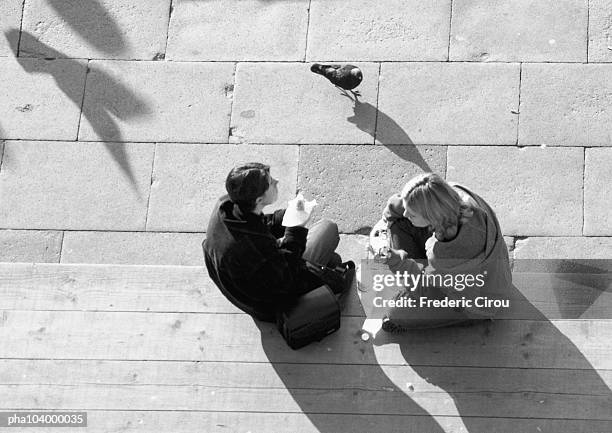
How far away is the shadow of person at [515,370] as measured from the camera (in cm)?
444

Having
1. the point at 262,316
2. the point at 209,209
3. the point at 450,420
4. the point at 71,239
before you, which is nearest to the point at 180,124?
the point at 209,209

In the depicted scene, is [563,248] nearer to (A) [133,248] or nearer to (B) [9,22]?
(A) [133,248]

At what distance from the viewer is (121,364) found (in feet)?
15.6

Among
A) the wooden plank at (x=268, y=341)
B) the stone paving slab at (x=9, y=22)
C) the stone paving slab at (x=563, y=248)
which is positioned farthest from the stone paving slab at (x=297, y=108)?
the stone paving slab at (x=9, y=22)

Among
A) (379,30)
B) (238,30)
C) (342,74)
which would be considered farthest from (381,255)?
(238,30)

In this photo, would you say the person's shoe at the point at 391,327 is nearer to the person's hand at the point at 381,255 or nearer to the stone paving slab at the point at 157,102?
the person's hand at the point at 381,255

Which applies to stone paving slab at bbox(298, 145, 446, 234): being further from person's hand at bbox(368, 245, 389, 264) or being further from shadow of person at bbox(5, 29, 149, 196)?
shadow of person at bbox(5, 29, 149, 196)

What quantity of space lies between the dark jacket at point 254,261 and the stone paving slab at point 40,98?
2398 millimetres

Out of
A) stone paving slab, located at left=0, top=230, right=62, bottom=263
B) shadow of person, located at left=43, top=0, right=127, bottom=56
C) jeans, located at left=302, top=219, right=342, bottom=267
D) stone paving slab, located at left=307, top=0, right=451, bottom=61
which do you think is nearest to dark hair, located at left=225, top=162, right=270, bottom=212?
jeans, located at left=302, top=219, right=342, bottom=267

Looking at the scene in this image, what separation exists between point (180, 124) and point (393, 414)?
278cm

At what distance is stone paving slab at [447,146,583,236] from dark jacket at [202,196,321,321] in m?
1.65

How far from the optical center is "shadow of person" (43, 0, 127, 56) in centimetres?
661

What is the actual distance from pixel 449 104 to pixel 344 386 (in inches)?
93.1

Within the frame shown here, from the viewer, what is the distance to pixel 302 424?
14.9 ft
